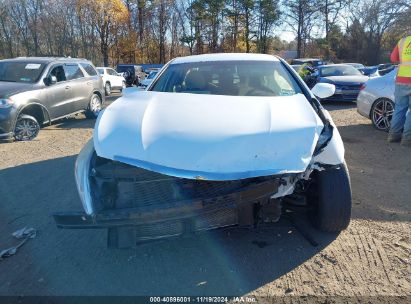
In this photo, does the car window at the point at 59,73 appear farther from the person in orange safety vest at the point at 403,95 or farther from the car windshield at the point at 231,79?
the person in orange safety vest at the point at 403,95

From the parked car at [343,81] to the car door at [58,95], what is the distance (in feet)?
27.5

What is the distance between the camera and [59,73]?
923 centimetres

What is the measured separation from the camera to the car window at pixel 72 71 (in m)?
9.56

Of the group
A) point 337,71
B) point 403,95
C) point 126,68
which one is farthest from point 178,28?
point 403,95

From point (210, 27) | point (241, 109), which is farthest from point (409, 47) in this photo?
point (210, 27)

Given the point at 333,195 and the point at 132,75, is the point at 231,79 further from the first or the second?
the point at 132,75

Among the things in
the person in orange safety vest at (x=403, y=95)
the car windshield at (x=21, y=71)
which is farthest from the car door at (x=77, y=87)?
the person in orange safety vest at (x=403, y=95)

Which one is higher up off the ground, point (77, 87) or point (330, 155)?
Answer: point (77, 87)

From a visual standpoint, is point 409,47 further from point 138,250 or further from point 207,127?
point 138,250

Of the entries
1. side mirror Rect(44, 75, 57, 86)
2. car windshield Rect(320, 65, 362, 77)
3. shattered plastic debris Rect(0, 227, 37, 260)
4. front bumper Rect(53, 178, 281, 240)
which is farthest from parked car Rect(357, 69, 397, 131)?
side mirror Rect(44, 75, 57, 86)

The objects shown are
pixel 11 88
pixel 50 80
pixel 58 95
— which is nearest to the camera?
pixel 11 88

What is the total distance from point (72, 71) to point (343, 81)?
28.5 ft

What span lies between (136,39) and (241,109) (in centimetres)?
4642

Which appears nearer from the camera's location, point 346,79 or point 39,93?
point 39,93
